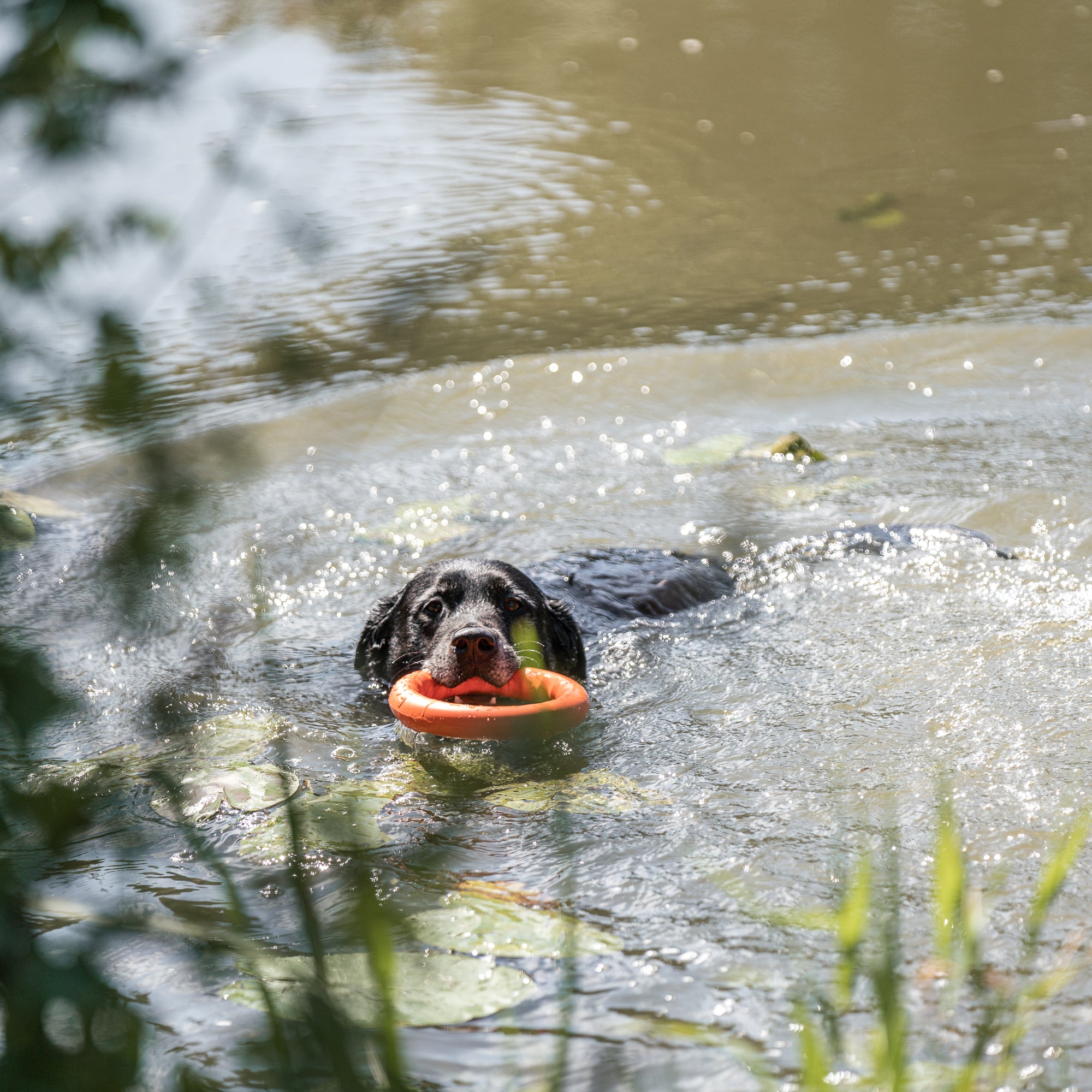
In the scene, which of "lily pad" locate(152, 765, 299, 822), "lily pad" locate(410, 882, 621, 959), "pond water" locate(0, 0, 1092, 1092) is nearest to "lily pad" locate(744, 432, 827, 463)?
"pond water" locate(0, 0, 1092, 1092)

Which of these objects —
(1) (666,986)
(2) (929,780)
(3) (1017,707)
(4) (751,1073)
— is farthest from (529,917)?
(3) (1017,707)

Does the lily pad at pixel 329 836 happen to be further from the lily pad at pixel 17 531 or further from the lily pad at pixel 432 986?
the lily pad at pixel 17 531

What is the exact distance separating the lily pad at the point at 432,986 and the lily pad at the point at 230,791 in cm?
108

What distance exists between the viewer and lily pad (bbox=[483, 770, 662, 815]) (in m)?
4.02

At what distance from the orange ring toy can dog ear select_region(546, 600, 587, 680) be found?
0.54 m

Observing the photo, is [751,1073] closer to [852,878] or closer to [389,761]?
[852,878]

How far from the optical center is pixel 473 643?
476 centimetres

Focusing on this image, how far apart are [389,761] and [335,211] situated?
23.1 ft

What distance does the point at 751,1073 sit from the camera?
2.53m

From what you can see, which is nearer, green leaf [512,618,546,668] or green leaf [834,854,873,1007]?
green leaf [834,854,873,1007]

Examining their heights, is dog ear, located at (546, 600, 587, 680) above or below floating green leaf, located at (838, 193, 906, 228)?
below

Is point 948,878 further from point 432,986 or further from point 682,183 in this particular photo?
point 682,183

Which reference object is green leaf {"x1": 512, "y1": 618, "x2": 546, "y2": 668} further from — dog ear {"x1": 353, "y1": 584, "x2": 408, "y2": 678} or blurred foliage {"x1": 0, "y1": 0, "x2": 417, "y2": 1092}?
blurred foliage {"x1": 0, "y1": 0, "x2": 417, "y2": 1092}

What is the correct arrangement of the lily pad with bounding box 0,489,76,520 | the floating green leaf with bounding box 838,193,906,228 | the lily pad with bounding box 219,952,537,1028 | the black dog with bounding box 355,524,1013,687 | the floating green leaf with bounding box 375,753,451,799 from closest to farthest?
the lily pad with bounding box 219,952,537,1028, the floating green leaf with bounding box 375,753,451,799, the black dog with bounding box 355,524,1013,687, the lily pad with bounding box 0,489,76,520, the floating green leaf with bounding box 838,193,906,228
